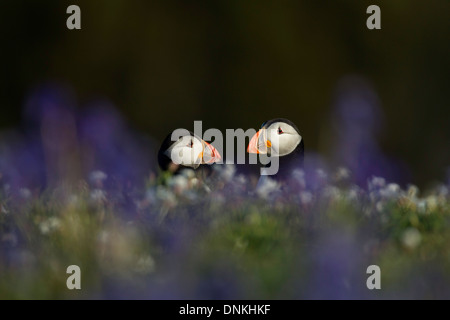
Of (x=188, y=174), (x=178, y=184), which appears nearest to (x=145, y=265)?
(x=178, y=184)

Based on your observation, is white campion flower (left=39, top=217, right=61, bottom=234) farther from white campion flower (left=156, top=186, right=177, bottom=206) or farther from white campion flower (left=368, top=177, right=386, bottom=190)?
white campion flower (left=368, top=177, right=386, bottom=190)

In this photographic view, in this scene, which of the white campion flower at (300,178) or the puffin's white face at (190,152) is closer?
the white campion flower at (300,178)

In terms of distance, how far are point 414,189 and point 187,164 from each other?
1447mm

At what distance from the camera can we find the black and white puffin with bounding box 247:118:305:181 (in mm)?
4680

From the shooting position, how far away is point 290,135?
4707mm

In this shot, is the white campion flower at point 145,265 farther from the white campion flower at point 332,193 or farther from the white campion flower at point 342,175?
the white campion flower at point 342,175

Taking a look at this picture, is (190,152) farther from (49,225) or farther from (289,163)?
(49,225)

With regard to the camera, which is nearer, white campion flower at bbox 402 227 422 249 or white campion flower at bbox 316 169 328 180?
white campion flower at bbox 402 227 422 249

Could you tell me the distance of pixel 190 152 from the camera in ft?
15.0

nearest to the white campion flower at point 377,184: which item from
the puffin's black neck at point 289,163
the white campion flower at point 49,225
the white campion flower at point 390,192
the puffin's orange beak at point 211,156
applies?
the white campion flower at point 390,192

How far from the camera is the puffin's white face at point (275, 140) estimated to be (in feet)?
15.4

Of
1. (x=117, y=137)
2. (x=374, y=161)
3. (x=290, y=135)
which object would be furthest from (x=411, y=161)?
(x=117, y=137)

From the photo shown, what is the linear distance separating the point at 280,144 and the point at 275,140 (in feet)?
0.14

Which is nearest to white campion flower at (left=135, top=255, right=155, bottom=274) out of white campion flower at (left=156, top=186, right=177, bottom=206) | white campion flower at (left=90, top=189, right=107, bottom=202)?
white campion flower at (left=156, top=186, right=177, bottom=206)
